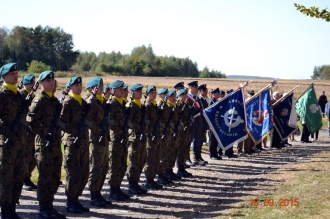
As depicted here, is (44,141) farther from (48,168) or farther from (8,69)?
(8,69)

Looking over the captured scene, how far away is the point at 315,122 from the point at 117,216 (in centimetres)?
1390

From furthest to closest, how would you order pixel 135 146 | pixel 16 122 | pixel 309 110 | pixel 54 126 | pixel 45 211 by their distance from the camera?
pixel 309 110, pixel 135 146, pixel 45 211, pixel 54 126, pixel 16 122

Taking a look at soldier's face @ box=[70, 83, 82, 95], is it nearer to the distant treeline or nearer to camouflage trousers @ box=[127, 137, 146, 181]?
camouflage trousers @ box=[127, 137, 146, 181]

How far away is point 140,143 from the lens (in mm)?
9398

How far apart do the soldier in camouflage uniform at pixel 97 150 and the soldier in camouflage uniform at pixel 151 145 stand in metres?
1.72

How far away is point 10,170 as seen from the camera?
6.74 metres

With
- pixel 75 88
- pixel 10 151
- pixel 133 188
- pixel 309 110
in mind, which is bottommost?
pixel 133 188

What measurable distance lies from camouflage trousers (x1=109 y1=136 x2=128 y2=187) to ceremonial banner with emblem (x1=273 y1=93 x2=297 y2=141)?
33.0ft

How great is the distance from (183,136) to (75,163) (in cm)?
479

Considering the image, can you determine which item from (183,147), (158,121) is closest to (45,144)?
(158,121)

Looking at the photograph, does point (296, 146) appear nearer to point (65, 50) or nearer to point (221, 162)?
point (221, 162)
